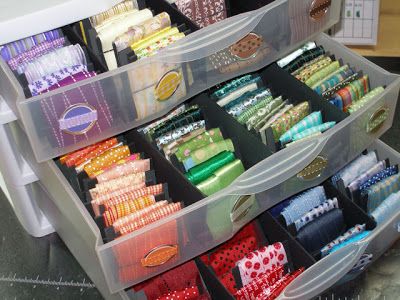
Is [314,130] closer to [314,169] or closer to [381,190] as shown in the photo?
[314,169]

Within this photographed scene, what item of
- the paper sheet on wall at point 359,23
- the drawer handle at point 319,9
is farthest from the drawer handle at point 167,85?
the paper sheet on wall at point 359,23

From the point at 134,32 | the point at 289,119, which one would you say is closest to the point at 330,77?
the point at 289,119

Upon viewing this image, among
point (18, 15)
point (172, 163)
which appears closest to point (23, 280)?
point (172, 163)

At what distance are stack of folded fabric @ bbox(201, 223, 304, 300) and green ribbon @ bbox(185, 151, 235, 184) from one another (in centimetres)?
19

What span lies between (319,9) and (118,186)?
0.58 m

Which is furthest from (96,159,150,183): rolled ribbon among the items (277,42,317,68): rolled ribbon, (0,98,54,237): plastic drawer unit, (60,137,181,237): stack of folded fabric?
(277,42,317,68): rolled ribbon

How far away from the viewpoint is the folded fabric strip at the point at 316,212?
1.80 m

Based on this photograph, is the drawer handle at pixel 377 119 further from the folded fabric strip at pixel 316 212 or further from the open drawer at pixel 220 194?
the folded fabric strip at pixel 316 212

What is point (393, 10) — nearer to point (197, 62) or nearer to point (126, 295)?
point (197, 62)

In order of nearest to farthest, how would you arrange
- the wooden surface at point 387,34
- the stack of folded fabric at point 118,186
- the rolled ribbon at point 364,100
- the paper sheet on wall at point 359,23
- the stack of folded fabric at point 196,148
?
the stack of folded fabric at point 118,186 → the stack of folded fabric at point 196,148 → the rolled ribbon at point 364,100 → the paper sheet on wall at point 359,23 → the wooden surface at point 387,34

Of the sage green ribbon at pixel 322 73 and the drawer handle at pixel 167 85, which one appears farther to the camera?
the sage green ribbon at pixel 322 73

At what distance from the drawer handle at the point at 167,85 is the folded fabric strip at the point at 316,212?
16.5 inches

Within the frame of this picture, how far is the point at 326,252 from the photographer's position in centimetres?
175

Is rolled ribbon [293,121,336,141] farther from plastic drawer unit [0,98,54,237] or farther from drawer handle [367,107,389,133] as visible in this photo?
plastic drawer unit [0,98,54,237]
